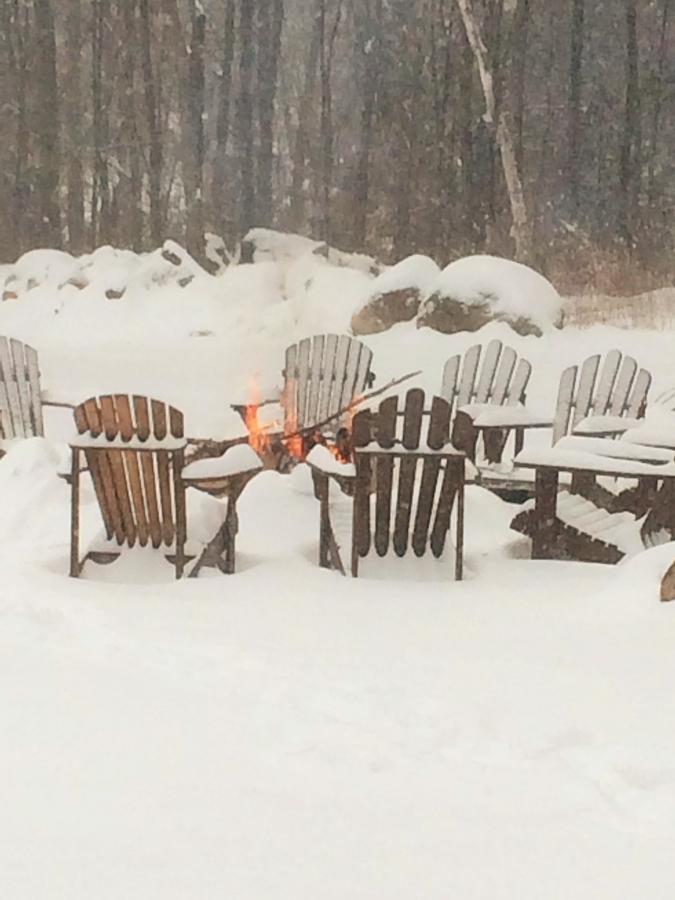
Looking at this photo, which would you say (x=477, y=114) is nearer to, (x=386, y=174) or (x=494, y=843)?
(x=386, y=174)

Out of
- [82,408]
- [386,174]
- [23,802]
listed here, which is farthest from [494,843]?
[386,174]

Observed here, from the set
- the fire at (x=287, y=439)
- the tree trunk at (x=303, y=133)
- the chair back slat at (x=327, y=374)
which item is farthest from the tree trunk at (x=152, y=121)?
the fire at (x=287, y=439)

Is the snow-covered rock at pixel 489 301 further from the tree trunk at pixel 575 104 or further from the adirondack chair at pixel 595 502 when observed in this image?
the tree trunk at pixel 575 104

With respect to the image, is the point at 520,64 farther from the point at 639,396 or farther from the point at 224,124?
the point at 639,396

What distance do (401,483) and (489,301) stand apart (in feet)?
14.1

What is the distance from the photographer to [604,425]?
467cm

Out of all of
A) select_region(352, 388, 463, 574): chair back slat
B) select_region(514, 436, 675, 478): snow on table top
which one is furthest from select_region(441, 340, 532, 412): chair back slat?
select_region(352, 388, 463, 574): chair back slat

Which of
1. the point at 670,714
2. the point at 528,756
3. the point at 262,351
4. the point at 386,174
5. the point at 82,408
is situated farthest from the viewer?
the point at 386,174

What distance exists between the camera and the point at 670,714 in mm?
2371

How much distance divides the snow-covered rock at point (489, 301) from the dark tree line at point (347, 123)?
9.55ft

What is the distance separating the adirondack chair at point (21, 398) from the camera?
6211 mm

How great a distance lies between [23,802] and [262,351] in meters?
7.07

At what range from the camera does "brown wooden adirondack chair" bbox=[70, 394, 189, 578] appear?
3.57 metres

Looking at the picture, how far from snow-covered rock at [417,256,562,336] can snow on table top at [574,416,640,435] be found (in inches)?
113
